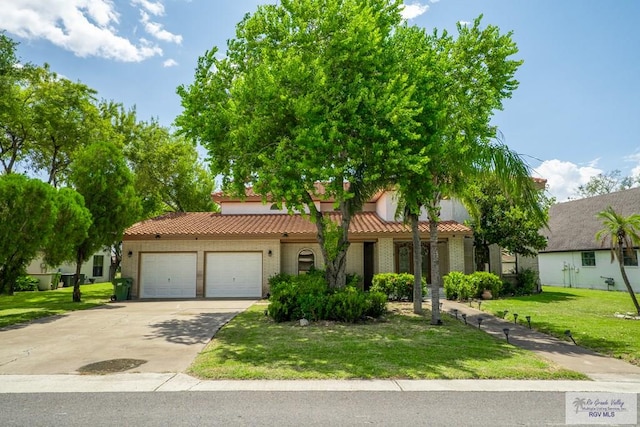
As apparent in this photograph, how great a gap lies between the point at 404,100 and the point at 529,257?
53.3 feet

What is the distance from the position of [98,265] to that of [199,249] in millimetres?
20094

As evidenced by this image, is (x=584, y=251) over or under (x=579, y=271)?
over

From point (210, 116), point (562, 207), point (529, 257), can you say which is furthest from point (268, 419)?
point (562, 207)

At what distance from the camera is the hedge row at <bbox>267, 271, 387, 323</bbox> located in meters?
12.1

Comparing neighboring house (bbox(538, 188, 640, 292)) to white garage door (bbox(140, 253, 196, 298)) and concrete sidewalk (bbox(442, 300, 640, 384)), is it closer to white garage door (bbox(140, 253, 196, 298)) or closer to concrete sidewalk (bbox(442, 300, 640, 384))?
concrete sidewalk (bbox(442, 300, 640, 384))

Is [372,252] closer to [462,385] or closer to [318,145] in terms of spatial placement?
[318,145]

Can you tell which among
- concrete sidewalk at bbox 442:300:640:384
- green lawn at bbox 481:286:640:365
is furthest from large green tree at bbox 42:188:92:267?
green lawn at bbox 481:286:640:365

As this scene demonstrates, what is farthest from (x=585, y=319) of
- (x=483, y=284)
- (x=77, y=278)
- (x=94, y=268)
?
(x=94, y=268)

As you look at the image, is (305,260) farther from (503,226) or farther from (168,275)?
(503,226)

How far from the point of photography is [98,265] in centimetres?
3588

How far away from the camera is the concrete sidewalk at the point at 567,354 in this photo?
7.06 meters

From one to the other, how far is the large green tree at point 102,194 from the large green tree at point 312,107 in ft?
27.1

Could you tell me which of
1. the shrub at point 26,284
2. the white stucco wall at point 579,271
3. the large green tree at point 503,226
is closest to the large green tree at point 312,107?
the large green tree at point 503,226

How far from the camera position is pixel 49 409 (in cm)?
530
